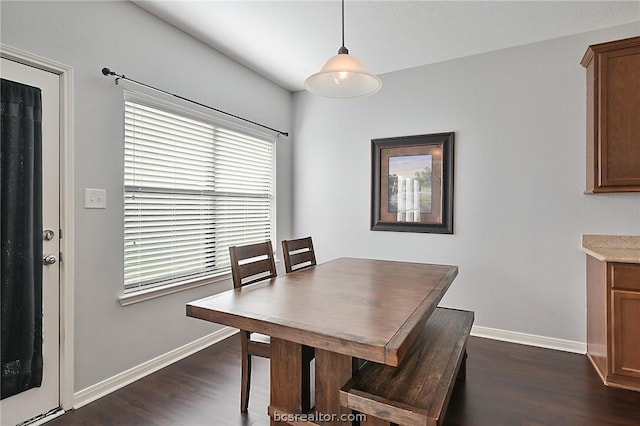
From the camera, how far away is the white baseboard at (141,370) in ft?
6.96

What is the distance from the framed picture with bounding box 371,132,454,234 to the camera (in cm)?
336

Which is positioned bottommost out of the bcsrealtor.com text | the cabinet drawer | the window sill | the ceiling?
the bcsrealtor.com text

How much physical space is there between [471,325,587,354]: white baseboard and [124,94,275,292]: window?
Result: 2.52 metres

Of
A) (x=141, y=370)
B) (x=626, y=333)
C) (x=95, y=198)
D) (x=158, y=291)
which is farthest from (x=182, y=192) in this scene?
(x=626, y=333)

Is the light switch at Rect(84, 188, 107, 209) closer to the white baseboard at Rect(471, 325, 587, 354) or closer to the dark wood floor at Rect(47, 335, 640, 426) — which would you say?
the dark wood floor at Rect(47, 335, 640, 426)

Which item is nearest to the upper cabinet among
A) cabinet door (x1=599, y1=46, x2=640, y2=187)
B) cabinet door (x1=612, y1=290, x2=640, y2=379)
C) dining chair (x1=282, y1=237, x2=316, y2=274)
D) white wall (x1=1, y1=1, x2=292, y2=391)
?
cabinet door (x1=599, y1=46, x2=640, y2=187)

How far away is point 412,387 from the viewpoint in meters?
1.40

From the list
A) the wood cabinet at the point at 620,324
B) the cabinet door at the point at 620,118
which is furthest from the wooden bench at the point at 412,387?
the cabinet door at the point at 620,118

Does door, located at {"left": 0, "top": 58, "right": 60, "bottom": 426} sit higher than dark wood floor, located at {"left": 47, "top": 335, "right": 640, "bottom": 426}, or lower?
higher

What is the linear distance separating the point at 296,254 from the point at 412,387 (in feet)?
4.45

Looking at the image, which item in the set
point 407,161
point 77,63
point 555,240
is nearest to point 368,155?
point 407,161

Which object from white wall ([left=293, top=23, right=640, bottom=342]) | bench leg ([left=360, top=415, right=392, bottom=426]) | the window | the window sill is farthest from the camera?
white wall ([left=293, top=23, right=640, bottom=342])

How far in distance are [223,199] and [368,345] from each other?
2.50m

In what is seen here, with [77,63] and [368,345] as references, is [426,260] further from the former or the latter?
[77,63]
